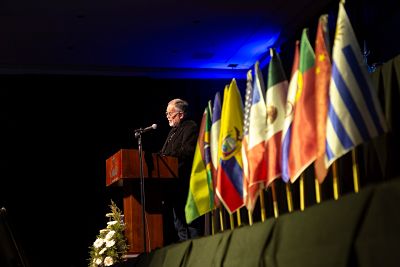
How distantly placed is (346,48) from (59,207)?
24.6 feet

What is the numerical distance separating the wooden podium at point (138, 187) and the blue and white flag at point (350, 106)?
2842 millimetres

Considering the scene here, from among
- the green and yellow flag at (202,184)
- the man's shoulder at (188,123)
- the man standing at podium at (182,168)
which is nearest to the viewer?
the green and yellow flag at (202,184)

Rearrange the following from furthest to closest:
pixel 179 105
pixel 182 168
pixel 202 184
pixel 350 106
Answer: pixel 179 105 → pixel 182 168 → pixel 202 184 → pixel 350 106

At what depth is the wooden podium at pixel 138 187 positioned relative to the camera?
510 cm

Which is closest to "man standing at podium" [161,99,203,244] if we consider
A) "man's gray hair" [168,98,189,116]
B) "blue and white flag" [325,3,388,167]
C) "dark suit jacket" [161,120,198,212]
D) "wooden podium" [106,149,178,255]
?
"dark suit jacket" [161,120,198,212]

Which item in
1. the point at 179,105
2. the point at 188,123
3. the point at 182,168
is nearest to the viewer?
the point at 182,168

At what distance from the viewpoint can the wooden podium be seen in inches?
201

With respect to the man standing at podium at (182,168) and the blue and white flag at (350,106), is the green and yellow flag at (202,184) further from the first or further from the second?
the man standing at podium at (182,168)

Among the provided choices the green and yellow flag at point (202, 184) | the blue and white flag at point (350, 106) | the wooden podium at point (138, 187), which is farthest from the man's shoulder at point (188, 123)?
the blue and white flag at point (350, 106)

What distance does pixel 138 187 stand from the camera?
534 centimetres

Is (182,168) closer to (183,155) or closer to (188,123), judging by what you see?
(183,155)

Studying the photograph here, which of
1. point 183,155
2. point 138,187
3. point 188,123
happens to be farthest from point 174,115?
point 138,187

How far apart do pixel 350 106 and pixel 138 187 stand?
3206 mm

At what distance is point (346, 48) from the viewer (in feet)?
7.95
